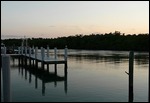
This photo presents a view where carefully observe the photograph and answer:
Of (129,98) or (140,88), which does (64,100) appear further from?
(140,88)

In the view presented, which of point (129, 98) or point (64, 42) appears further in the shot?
point (64, 42)

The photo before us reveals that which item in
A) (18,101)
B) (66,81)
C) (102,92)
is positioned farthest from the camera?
(66,81)

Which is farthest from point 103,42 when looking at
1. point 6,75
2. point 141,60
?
point 6,75

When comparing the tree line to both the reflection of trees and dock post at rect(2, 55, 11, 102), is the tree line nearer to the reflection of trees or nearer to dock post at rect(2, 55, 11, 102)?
the reflection of trees

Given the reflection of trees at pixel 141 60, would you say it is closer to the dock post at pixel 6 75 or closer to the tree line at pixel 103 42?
the dock post at pixel 6 75

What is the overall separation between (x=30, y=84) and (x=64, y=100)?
4.56 m

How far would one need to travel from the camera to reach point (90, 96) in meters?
12.0

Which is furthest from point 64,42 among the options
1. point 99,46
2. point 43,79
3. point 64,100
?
point 64,100

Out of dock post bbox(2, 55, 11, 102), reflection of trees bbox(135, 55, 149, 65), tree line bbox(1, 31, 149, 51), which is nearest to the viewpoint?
dock post bbox(2, 55, 11, 102)

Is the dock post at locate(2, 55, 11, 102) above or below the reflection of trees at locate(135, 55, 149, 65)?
above

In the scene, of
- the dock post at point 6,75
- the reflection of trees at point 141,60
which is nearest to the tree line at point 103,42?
the reflection of trees at point 141,60

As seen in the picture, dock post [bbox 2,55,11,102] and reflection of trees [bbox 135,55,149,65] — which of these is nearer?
dock post [bbox 2,55,11,102]

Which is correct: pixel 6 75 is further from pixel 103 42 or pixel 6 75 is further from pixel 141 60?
pixel 103 42

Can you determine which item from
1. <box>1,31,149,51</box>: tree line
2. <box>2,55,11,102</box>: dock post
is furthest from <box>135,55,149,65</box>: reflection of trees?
<box>1,31,149,51</box>: tree line
